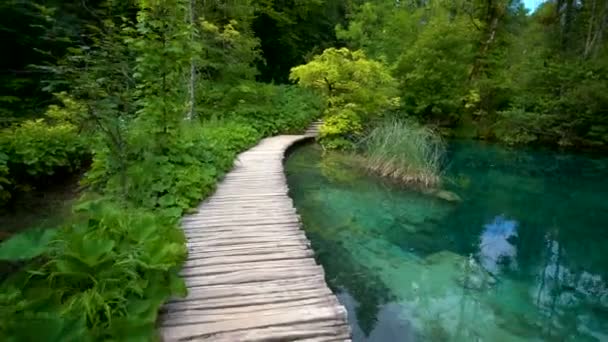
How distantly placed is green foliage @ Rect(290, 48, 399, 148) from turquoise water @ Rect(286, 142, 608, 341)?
138 cm

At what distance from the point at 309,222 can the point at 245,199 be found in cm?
117

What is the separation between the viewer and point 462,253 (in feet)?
17.0

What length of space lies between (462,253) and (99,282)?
4321 millimetres

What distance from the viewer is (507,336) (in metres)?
3.50

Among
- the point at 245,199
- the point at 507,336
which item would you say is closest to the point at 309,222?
the point at 245,199

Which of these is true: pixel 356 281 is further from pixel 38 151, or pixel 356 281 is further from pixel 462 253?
pixel 38 151

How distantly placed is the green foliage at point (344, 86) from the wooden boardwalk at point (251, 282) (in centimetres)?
562

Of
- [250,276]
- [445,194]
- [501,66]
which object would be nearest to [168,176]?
[250,276]

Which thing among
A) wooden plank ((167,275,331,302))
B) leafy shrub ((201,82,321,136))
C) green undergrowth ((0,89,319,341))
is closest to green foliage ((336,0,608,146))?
leafy shrub ((201,82,321,136))

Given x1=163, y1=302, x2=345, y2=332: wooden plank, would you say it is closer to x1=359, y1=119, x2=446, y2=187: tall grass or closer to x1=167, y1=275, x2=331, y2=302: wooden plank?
x1=167, y1=275, x2=331, y2=302: wooden plank

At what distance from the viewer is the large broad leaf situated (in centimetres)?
190

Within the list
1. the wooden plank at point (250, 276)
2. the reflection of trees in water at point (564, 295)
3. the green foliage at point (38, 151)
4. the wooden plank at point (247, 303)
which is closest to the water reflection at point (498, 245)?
the reflection of trees in water at point (564, 295)

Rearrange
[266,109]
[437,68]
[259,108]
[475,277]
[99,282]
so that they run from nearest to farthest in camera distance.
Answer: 1. [99,282]
2. [475,277]
3. [259,108]
4. [266,109]
5. [437,68]

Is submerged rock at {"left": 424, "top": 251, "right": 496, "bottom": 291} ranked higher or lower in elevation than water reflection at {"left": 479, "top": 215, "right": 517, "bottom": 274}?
lower
